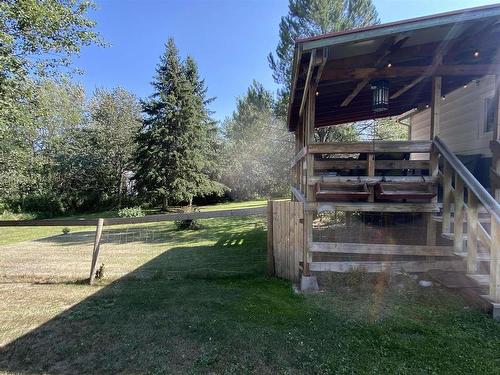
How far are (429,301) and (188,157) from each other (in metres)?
15.1

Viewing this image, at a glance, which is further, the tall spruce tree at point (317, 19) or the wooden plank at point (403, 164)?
the tall spruce tree at point (317, 19)

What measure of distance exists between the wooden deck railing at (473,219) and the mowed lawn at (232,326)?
1.48ft

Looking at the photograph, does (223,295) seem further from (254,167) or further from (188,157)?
(254,167)

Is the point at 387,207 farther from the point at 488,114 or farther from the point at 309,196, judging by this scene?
the point at 488,114

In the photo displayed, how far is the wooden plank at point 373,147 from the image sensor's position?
4285 mm

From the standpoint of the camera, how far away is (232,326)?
3.26 meters

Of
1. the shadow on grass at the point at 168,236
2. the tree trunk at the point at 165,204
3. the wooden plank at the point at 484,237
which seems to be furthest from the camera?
the tree trunk at the point at 165,204

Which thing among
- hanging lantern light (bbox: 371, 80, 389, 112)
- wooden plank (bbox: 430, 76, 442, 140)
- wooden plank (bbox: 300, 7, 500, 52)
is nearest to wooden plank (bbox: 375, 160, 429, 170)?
wooden plank (bbox: 430, 76, 442, 140)

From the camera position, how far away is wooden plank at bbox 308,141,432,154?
4285mm

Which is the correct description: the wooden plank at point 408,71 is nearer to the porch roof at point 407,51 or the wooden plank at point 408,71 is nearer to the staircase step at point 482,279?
the porch roof at point 407,51

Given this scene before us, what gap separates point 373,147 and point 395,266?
1690mm

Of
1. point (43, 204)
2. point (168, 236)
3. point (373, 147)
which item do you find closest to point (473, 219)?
point (373, 147)

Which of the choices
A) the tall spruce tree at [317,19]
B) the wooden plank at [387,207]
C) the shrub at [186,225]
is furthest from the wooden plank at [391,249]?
the tall spruce tree at [317,19]

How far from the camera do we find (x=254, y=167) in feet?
81.2
